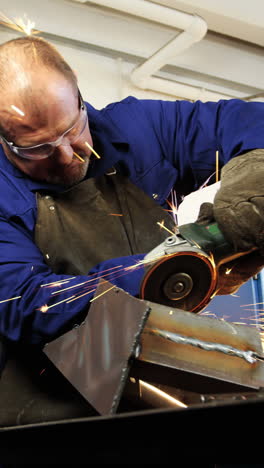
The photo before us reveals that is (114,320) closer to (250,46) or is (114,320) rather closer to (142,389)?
(142,389)

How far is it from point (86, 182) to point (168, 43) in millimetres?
2195

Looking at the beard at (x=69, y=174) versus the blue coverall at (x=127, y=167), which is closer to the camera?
the blue coverall at (x=127, y=167)

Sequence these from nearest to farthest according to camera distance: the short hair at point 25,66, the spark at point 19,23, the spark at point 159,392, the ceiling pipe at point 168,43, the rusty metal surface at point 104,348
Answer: the rusty metal surface at point 104,348 → the spark at point 159,392 → the short hair at point 25,66 → the ceiling pipe at point 168,43 → the spark at point 19,23

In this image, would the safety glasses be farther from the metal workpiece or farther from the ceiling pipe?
the ceiling pipe

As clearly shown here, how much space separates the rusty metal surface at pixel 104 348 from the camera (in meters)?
0.93

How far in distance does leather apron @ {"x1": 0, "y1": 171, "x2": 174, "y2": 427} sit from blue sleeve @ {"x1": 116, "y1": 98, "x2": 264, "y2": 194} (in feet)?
0.59

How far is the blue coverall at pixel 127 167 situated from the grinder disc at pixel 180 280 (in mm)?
48

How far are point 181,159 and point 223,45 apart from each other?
260 centimetres

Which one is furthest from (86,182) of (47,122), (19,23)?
(19,23)

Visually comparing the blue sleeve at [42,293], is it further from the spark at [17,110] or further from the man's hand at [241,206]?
the spark at [17,110]

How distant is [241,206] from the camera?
1.31m

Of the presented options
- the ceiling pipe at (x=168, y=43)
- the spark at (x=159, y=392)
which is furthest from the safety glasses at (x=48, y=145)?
the ceiling pipe at (x=168, y=43)

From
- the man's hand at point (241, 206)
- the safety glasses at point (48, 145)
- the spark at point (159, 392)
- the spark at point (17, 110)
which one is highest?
the spark at point (17, 110)

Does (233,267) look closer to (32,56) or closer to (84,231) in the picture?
(84,231)
